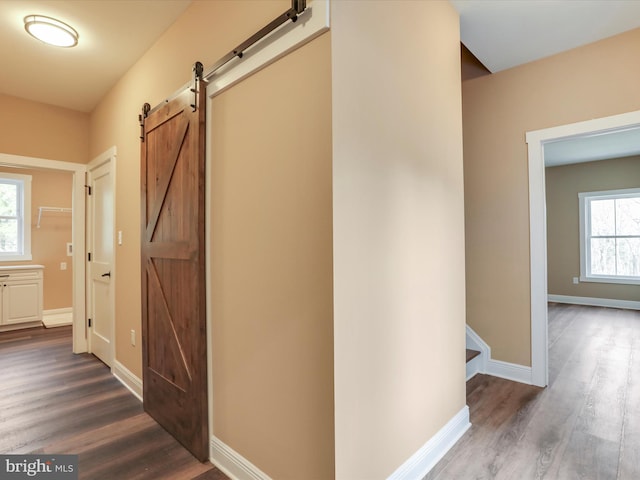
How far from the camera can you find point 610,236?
616cm

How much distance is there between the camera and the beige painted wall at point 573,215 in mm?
5926

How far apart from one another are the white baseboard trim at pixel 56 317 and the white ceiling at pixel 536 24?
20.6 feet

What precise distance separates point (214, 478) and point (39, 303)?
4917 millimetres

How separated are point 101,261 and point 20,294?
8.42 feet

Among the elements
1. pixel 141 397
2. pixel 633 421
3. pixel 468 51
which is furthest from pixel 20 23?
pixel 633 421

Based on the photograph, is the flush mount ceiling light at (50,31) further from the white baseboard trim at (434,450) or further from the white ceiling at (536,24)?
the white baseboard trim at (434,450)

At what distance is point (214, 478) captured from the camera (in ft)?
5.65

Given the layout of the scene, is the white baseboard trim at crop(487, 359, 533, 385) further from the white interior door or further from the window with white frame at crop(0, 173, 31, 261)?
the window with white frame at crop(0, 173, 31, 261)

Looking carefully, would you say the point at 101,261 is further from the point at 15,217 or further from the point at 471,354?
the point at 471,354

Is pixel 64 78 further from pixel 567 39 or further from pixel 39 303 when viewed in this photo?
pixel 567 39

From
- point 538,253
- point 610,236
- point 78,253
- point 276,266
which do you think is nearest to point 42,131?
point 78,253

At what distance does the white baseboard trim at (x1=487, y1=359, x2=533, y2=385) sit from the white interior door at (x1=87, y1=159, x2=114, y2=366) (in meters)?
3.56

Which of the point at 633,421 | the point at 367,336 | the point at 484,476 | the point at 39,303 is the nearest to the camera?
the point at 367,336

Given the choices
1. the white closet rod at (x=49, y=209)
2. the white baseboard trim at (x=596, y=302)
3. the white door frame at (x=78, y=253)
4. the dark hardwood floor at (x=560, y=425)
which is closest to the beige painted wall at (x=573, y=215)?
the white baseboard trim at (x=596, y=302)
